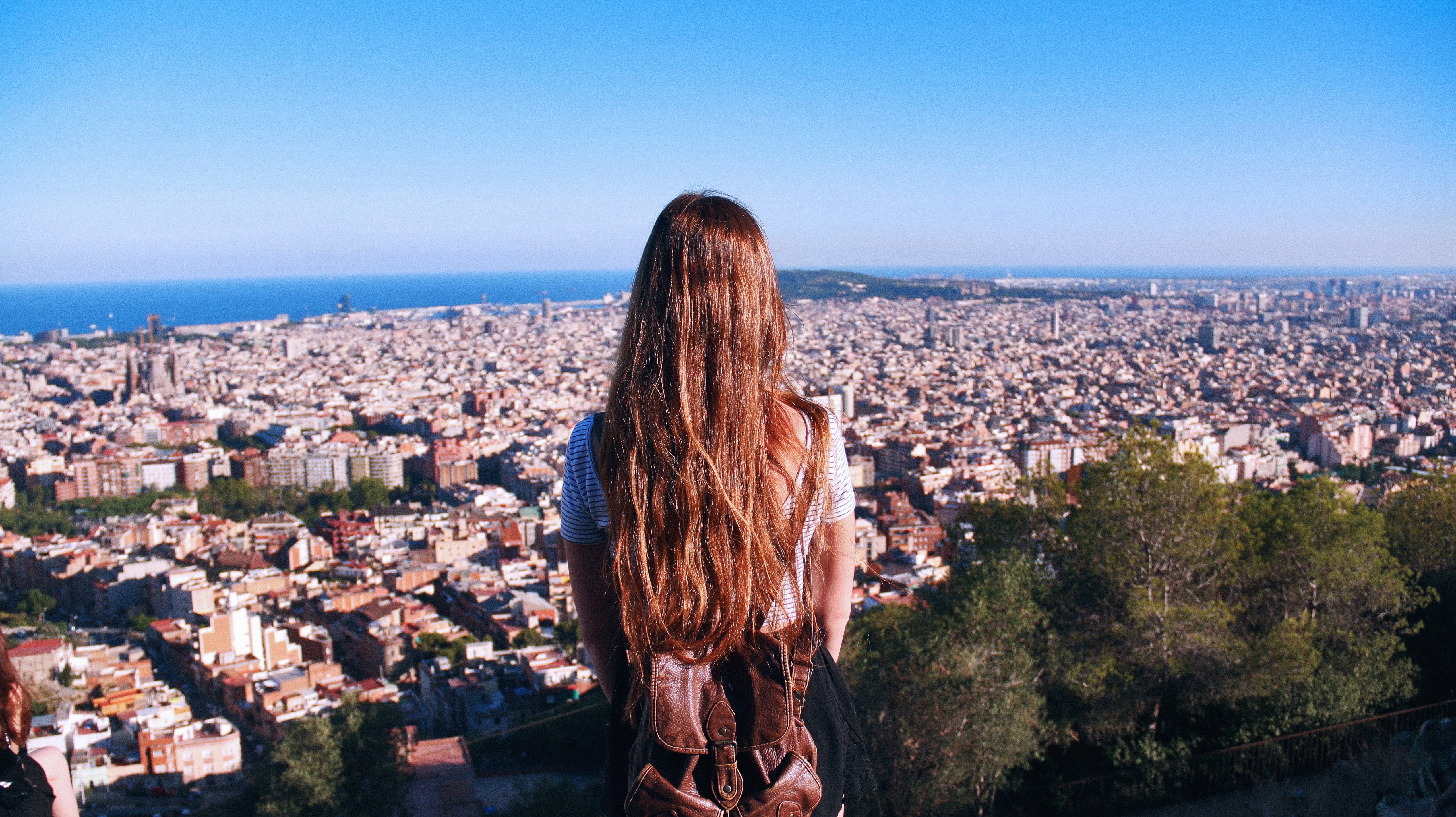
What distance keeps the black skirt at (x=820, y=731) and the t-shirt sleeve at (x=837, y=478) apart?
4.0 inches

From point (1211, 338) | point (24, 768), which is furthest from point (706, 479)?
point (1211, 338)

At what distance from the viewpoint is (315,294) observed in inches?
3145

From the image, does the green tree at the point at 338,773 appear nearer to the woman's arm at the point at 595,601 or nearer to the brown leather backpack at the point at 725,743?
the woman's arm at the point at 595,601

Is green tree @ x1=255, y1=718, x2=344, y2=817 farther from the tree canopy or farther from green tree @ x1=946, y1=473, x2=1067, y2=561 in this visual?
green tree @ x1=946, y1=473, x2=1067, y2=561

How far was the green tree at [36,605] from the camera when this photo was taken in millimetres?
10148

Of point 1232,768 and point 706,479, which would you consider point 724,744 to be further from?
point 1232,768

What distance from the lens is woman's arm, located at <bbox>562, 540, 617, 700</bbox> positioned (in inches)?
26.8

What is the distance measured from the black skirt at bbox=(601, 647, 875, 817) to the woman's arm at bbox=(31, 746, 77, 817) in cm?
45

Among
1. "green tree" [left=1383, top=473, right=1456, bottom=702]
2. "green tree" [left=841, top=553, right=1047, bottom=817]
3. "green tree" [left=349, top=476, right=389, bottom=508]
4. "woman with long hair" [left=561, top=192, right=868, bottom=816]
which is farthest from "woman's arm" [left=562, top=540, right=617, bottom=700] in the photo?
"green tree" [left=349, top=476, right=389, bottom=508]

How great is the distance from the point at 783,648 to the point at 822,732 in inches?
3.9

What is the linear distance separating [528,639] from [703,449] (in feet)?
27.9

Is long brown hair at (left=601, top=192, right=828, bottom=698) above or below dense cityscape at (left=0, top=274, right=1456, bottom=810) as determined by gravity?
above

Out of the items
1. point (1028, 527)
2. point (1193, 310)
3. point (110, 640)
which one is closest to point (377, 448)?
point (110, 640)

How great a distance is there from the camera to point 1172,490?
373 centimetres
